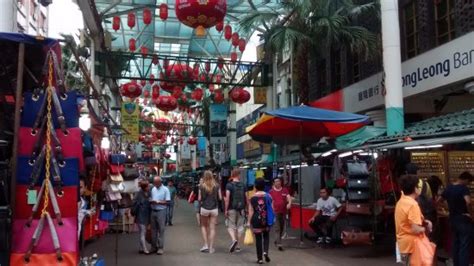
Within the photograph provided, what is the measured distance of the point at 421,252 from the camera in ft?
21.1

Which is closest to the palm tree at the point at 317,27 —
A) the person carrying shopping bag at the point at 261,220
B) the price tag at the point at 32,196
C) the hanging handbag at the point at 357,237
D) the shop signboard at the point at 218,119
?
the hanging handbag at the point at 357,237

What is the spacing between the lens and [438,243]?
10570mm

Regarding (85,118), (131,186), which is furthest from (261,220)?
(131,186)

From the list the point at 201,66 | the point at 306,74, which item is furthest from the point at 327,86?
the point at 201,66

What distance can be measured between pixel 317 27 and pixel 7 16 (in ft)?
42.8

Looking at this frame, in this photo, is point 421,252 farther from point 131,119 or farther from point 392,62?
point 131,119

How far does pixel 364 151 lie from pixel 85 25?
1577cm

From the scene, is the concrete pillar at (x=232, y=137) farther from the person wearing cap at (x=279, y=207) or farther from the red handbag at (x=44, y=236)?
the red handbag at (x=44, y=236)

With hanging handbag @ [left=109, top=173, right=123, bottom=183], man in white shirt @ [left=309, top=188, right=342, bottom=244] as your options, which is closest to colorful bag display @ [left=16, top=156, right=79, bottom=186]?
hanging handbag @ [left=109, top=173, right=123, bottom=183]

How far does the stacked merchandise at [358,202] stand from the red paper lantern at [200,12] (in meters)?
4.60

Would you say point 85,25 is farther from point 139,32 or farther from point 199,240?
point 199,240

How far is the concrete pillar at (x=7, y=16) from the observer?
814 centimetres

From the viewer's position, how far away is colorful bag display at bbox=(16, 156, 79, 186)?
5.45 metres

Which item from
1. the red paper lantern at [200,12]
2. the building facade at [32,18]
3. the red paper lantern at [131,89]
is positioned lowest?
the red paper lantern at [200,12]
